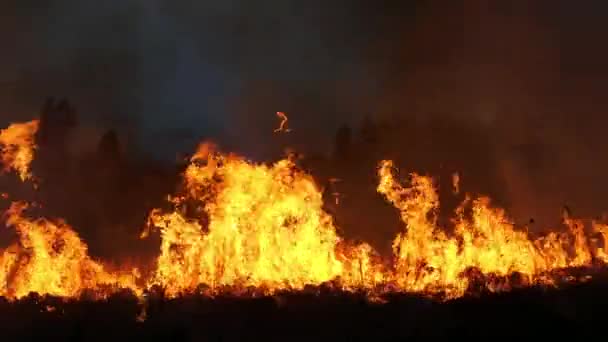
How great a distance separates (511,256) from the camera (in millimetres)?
37344

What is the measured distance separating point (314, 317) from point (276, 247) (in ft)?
21.3

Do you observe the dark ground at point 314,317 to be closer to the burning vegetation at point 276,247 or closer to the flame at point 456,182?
the burning vegetation at point 276,247

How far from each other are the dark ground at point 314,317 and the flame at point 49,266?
3.12 metres

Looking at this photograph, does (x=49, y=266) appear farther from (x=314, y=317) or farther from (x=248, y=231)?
(x=314, y=317)

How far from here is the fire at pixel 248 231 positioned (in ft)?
119

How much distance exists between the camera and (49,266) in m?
37.3

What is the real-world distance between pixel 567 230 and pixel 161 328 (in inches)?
999

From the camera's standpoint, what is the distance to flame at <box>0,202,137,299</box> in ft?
120

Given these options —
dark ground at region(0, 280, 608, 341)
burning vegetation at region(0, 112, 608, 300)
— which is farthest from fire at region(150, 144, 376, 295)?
dark ground at region(0, 280, 608, 341)

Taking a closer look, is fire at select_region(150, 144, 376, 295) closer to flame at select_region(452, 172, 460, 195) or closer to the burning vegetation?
the burning vegetation

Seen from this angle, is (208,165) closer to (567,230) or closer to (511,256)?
(511,256)

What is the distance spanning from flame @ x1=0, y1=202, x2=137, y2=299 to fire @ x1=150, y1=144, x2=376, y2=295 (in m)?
3.47

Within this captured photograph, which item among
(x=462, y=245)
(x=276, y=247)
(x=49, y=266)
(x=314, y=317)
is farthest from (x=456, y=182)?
(x=49, y=266)

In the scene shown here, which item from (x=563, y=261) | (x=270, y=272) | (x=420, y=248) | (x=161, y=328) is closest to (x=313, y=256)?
(x=270, y=272)
